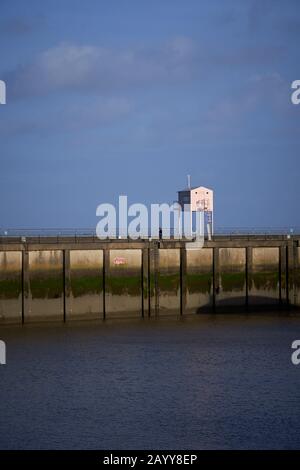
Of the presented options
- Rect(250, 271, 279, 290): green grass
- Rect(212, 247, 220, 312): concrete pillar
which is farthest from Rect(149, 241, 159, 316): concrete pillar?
Rect(250, 271, 279, 290): green grass

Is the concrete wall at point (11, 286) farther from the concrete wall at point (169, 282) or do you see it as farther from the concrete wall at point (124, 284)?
the concrete wall at point (169, 282)

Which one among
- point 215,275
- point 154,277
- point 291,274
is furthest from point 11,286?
point 291,274

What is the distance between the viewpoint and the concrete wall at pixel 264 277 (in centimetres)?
6341

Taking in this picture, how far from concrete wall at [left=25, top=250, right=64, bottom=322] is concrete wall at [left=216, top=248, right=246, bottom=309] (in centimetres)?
1158

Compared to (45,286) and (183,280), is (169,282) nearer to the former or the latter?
(183,280)

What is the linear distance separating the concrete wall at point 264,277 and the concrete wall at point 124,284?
8.43m

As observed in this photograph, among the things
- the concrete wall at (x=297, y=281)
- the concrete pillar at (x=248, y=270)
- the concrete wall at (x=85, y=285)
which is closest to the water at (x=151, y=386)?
the concrete wall at (x=85, y=285)

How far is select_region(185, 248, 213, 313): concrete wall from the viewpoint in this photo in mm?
61625

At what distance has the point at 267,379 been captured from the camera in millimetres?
44031

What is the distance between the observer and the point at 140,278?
6028cm

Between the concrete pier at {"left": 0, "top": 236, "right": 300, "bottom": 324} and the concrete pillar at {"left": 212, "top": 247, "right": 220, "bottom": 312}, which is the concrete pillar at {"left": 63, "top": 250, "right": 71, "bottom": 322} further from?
the concrete pillar at {"left": 212, "top": 247, "right": 220, "bottom": 312}

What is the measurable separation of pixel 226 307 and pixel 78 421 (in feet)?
90.1

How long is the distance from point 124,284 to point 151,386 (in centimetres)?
1749
